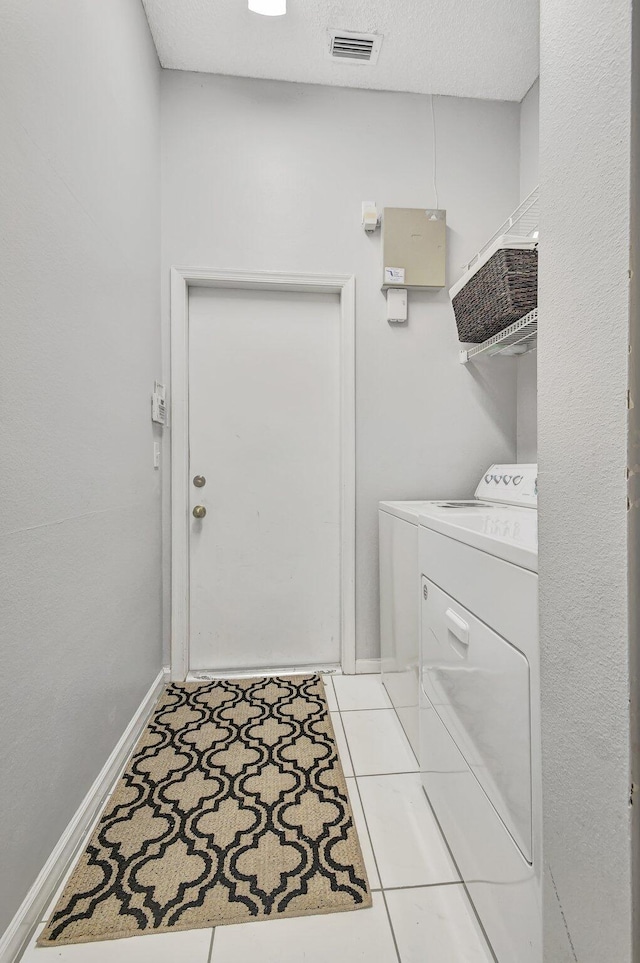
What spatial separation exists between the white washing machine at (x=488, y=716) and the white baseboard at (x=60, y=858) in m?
0.95

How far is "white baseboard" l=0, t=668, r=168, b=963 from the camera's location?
90 centimetres

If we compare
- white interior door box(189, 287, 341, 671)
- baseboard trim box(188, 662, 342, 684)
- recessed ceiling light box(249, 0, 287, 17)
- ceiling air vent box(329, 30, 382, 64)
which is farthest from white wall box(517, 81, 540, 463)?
baseboard trim box(188, 662, 342, 684)

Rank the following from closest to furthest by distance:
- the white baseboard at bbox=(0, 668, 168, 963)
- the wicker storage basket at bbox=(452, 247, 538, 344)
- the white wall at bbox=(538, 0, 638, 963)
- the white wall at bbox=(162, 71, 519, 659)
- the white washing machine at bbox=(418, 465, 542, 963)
→ the white wall at bbox=(538, 0, 638, 963) → the white washing machine at bbox=(418, 465, 542, 963) → the white baseboard at bbox=(0, 668, 168, 963) → the wicker storage basket at bbox=(452, 247, 538, 344) → the white wall at bbox=(162, 71, 519, 659)

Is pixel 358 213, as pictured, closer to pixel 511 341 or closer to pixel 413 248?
pixel 413 248

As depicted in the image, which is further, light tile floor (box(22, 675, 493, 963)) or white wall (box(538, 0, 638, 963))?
light tile floor (box(22, 675, 493, 963))

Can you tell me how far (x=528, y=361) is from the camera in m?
2.10

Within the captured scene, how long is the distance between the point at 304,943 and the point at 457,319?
2173 millimetres

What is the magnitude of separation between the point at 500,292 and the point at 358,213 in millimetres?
912

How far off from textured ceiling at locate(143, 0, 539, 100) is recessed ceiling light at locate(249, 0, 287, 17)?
56mm

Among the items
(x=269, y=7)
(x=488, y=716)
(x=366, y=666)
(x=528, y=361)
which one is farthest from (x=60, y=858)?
(x=269, y=7)

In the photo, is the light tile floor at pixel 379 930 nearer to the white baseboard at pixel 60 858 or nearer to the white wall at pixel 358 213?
the white baseboard at pixel 60 858

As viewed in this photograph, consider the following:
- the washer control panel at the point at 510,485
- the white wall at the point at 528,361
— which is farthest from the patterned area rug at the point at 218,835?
the white wall at the point at 528,361

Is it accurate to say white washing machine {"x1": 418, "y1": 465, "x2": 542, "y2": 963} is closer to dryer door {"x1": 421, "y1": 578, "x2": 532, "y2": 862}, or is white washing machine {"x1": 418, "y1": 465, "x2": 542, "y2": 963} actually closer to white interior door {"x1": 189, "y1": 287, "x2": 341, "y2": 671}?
dryer door {"x1": 421, "y1": 578, "x2": 532, "y2": 862}

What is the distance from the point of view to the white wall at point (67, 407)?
914mm
